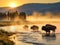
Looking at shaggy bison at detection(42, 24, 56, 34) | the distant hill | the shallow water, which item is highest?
the distant hill

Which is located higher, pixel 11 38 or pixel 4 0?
pixel 4 0

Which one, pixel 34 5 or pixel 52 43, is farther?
pixel 34 5

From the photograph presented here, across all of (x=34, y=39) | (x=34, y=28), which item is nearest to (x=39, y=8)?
(x=34, y=28)

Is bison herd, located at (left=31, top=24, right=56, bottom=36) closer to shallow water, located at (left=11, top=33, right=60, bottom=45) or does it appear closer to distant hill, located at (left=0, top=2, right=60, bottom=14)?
shallow water, located at (left=11, top=33, right=60, bottom=45)

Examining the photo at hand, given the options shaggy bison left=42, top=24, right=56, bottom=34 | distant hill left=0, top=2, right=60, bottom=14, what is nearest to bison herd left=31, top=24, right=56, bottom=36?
shaggy bison left=42, top=24, right=56, bottom=34

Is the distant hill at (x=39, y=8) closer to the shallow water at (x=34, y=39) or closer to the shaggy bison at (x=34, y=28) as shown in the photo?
the shaggy bison at (x=34, y=28)

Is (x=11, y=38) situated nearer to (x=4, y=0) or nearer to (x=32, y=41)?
(x=32, y=41)

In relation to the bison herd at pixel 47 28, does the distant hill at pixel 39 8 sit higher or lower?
higher

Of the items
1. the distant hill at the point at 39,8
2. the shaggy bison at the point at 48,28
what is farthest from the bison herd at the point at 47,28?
the distant hill at the point at 39,8

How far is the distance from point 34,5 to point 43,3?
101 mm

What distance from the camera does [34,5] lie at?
1.77 meters

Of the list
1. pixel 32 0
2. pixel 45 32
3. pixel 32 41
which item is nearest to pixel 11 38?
pixel 32 41

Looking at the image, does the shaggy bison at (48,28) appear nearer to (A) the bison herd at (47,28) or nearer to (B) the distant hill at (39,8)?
(A) the bison herd at (47,28)

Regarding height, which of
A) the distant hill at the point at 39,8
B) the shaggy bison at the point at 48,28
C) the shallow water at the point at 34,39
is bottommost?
the shallow water at the point at 34,39
